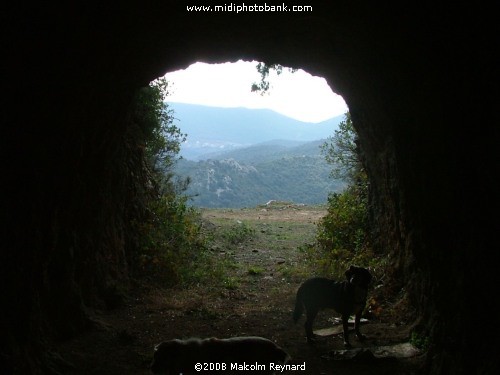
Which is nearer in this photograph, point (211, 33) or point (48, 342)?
point (48, 342)

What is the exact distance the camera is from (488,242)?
3.78 meters

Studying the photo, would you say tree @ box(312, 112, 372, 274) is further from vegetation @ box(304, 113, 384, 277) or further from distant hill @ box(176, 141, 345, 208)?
distant hill @ box(176, 141, 345, 208)

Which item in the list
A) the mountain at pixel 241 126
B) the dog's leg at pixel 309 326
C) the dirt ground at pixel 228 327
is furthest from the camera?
the mountain at pixel 241 126

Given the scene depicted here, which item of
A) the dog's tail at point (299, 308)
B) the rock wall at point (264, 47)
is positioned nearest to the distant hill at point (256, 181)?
the rock wall at point (264, 47)

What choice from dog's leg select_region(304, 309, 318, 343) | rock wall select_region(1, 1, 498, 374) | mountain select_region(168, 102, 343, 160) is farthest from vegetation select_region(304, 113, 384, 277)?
mountain select_region(168, 102, 343, 160)

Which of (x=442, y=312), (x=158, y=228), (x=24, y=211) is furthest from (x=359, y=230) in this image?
(x=24, y=211)

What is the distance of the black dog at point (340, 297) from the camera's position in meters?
6.88

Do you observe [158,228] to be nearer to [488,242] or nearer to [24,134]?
[24,134]

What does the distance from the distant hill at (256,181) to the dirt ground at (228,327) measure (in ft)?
128

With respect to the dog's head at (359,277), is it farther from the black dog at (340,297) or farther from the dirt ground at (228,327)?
the dirt ground at (228,327)

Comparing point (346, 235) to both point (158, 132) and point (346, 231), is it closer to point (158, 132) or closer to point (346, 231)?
point (346, 231)

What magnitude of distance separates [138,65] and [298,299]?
4855 mm

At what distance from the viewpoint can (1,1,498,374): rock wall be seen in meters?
4.01

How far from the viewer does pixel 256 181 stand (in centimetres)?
5775
